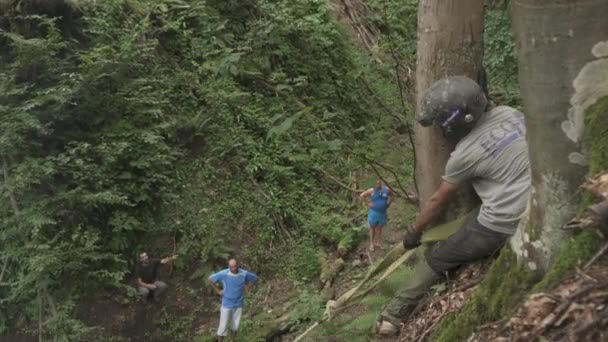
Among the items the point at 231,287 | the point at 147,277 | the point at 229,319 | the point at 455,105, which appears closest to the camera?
the point at 455,105

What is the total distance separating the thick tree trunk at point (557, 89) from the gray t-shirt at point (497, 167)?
0.75 metres

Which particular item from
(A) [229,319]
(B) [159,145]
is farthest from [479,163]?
A: (B) [159,145]

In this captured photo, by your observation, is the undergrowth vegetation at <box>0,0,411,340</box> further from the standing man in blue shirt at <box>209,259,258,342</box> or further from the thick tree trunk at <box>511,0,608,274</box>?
the thick tree trunk at <box>511,0,608,274</box>

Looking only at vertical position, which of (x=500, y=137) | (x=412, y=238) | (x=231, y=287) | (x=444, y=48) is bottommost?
(x=231, y=287)

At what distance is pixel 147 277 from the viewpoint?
35.2 ft

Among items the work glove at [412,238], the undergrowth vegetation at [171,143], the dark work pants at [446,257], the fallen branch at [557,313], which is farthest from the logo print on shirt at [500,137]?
the undergrowth vegetation at [171,143]

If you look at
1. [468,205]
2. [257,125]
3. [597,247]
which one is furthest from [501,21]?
[597,247]

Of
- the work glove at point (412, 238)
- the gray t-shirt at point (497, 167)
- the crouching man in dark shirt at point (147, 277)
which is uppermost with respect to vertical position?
the gray t-shirt at point (497, 167)

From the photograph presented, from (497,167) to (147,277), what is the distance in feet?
26.1

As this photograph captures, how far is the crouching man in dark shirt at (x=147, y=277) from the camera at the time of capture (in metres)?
10.6

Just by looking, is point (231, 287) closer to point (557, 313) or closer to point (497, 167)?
point (497, 167)

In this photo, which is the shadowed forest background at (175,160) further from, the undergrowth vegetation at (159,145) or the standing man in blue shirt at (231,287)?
the standing man in blue shirt at (231,287)

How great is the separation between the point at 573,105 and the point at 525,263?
82cm

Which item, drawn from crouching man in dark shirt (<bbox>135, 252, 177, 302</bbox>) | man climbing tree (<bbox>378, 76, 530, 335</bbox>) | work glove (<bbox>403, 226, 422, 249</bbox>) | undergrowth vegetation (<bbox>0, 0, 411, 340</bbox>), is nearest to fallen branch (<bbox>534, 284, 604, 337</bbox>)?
man climbing tree (<bbox>378, 76, 530, 335</bbox>)
